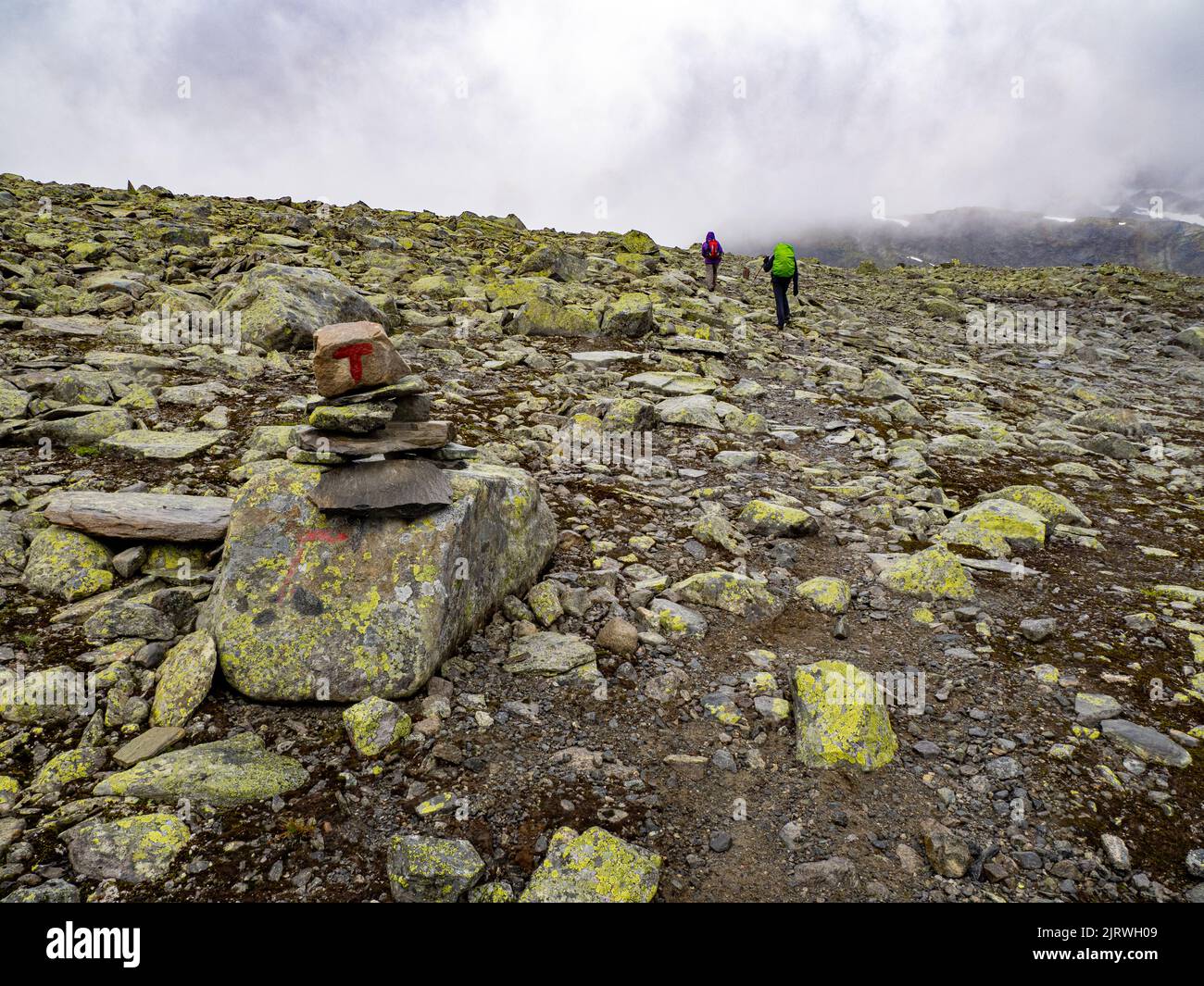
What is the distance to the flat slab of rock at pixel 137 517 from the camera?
5.98 metres

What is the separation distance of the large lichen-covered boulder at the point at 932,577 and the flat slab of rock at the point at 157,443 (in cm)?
935

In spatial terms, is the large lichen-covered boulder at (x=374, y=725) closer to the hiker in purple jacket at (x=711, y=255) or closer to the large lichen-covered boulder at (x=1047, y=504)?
the large lichen-covered boulder at (x=1047, y=504)

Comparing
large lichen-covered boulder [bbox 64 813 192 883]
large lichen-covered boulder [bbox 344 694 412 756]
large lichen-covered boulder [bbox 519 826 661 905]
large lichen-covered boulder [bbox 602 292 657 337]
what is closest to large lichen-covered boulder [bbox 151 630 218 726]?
large lichen-covered boulder [bbox 64 813 192 883]

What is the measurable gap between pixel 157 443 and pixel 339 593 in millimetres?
5164

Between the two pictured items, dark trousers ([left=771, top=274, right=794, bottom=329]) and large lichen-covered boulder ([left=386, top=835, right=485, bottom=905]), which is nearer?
large lichen-covered boulder ([left=386, top=835, right=485, bottom=905])

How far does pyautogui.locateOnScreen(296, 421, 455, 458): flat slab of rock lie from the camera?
5.84m

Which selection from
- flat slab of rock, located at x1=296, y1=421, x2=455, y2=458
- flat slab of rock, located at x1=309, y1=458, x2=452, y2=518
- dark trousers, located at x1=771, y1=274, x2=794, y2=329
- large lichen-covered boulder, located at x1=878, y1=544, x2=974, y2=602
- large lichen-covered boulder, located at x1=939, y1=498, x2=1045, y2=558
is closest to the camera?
flat slab of rock, located at x1=309, y1=458, x2=452, y2=518

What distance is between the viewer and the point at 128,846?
11.6 ft

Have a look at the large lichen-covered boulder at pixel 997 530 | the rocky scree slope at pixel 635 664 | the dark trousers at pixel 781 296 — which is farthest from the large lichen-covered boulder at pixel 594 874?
the dark trousers at pixel 781 296

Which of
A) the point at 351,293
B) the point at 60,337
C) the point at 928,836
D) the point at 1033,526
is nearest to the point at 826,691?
the point at 928,836

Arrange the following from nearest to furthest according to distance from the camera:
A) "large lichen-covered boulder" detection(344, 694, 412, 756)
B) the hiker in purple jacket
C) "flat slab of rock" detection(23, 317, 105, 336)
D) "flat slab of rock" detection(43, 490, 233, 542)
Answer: "large lichen-covered boulder" detection(344, 694, 412, 756) < "flat slab of rock" detection(43, 490, 233, 542) < "flat slab of rock" detection(23, 317, 105, 336) < the hiker in purple jacket

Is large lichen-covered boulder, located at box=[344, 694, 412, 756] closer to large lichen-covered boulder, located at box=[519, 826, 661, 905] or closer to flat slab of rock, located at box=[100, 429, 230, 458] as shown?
large lichen-covered boulder, located at box=[519, 826, 661, 905]

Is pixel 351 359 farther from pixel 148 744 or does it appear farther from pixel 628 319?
pixel 628 319

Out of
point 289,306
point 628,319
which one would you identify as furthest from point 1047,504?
point 289,306
